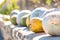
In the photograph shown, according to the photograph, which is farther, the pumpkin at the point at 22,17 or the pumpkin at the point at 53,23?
the pumpkin at the point at 22,17

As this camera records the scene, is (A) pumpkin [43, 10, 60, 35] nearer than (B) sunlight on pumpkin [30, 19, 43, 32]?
Yes

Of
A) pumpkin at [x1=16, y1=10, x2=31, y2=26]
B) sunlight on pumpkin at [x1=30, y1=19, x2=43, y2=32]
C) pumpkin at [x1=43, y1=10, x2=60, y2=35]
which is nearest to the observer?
pumpkin at [x1=43, y1=10, x2=60, y2=35]

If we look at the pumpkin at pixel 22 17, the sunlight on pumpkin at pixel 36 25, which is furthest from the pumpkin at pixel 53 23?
the pumpkin at pixel 22 17

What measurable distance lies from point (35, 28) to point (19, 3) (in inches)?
261

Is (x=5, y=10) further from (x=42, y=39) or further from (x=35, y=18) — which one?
(x=42, y=39)

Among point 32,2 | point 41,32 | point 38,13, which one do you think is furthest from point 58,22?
point 32,2

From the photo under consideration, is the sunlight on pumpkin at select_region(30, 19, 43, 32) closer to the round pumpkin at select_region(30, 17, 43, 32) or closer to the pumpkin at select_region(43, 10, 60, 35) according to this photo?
the round pumpkin at select_region(30, 17, 43, 32)

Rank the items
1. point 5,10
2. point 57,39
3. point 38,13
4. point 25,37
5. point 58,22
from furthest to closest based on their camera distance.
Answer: point 5,10, point 38,13, point 25,37, point 58,22, point 57,39

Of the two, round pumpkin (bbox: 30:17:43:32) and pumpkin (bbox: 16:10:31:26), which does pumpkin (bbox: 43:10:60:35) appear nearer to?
round pumpkin (bbox: 30:17:43:32)

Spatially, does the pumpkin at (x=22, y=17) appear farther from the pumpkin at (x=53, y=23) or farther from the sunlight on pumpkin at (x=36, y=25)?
the pumpkin at (x=53, y=23)

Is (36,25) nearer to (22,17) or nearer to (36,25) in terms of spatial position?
(36,25)

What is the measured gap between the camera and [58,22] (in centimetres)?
220

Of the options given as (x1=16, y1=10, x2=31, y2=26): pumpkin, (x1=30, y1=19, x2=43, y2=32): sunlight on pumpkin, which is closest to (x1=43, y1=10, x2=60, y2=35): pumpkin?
(x1=30, y1=19, x2=43, y2=32): sunlight on pumpkin

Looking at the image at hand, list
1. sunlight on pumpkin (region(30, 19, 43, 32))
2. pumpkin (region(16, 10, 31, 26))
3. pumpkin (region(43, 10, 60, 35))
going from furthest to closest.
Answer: pumpkin (region(16, 10, 31, 26)), sunlight on pumpkin (region(30, 19, 43, 32)), pumpkin (region(43, 10, 60, 35))
